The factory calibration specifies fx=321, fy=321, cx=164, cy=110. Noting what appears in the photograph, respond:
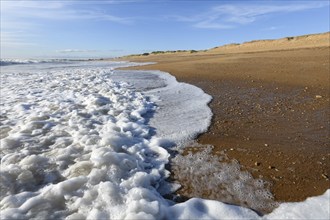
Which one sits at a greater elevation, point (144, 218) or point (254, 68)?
point (254, 68)

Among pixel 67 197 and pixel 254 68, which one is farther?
pixel 254 68

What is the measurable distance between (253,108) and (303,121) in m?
1.34

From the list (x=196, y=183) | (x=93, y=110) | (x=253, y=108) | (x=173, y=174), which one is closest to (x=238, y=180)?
(x=196, y=183)

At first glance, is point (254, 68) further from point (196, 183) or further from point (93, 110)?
point (196, 183)

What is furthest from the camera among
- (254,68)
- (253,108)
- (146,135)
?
(254,68)

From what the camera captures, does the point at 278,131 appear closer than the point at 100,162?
No

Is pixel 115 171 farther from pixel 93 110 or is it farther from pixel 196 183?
pixel 93 110

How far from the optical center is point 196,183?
12.1 feet

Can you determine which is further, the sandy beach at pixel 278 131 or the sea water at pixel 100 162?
the sandy beach at pixel 278 131

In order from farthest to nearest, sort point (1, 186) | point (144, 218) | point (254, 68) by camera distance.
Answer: point (254, 68)
point (1, 186)
point (144, 218)

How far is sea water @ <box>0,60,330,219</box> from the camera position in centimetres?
305

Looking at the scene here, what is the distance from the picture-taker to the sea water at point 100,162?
3.05 m

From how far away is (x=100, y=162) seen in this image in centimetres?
404

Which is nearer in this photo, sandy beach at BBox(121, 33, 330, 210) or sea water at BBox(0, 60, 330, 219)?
sea water at BBox(0, 60, 330, 219)
